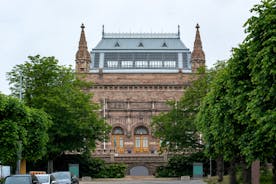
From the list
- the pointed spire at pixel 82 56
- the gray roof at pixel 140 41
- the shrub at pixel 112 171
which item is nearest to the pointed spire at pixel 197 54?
the gray roof at pixel 140 41

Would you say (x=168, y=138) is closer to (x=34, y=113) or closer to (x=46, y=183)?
(x=34, y=113)

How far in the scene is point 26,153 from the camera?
49.3 meters

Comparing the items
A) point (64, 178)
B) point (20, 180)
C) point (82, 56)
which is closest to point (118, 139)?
point (82, 56)

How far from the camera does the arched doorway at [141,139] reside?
306 feet

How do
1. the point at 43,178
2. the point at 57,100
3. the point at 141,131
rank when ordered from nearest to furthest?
the point at 43,178, the point at 57,100, the point at 141,131

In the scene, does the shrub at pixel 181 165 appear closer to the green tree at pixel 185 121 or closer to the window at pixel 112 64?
the green tree at pixel 185 121

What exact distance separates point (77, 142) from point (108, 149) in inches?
925

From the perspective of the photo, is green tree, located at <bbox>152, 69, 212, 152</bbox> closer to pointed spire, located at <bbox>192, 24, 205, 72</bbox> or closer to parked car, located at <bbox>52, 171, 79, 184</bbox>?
parked car, located at <bbox>52, 171, 79, 184</bbox>

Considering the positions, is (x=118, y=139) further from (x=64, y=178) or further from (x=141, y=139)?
(x=64, y=178)

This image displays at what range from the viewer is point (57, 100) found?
63.5m

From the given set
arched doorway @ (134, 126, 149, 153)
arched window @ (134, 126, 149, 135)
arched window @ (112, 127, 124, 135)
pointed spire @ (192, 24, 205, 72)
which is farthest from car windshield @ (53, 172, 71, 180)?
pointed spire @ (192, 24, 205, 72)

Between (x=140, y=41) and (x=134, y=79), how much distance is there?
1309 cm

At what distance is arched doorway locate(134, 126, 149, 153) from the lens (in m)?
93.4

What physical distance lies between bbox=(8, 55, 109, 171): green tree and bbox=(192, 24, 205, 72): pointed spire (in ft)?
126
